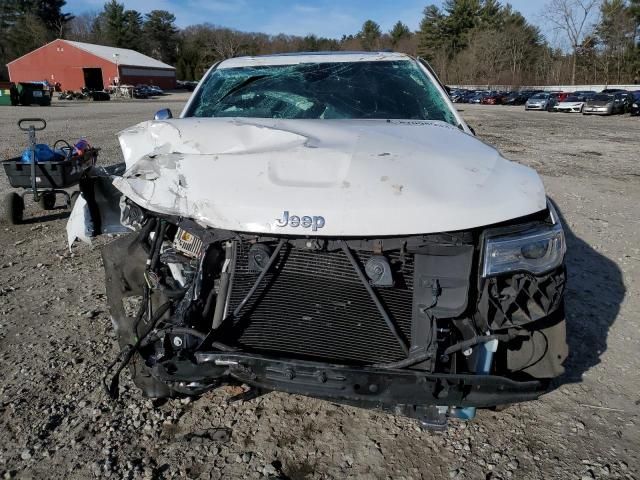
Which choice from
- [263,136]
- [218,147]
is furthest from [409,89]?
[218,147]

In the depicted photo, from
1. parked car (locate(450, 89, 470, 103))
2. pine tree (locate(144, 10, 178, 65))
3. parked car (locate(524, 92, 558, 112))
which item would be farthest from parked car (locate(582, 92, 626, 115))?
pine tree (locate(144, 10, 178, 65))

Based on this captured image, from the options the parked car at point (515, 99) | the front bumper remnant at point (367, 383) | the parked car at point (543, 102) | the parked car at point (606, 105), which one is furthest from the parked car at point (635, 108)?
the front bumper remnant at point (367, 383)

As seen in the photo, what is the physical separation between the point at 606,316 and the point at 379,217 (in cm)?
261

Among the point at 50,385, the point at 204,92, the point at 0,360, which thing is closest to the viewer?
the point at 50,385

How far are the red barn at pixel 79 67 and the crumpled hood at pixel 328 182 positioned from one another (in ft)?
195

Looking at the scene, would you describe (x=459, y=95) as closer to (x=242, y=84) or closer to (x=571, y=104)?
(x=571, y=104)

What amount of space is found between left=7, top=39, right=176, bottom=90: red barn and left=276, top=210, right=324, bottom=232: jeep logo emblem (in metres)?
60.2

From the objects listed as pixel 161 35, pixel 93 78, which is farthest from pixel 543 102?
pixel 161 35

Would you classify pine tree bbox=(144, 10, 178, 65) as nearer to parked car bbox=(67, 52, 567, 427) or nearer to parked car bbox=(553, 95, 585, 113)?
parked car bbox=(553, 95, 585, 113)

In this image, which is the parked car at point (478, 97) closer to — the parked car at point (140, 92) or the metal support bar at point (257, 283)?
the parked car at point (140, 92)

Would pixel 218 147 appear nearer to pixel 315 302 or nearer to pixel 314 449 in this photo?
pixel 315 302

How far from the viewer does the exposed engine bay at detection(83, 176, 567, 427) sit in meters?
1.86

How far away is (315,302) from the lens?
2074 millimetres

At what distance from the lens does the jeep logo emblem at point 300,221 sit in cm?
192
